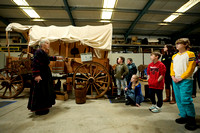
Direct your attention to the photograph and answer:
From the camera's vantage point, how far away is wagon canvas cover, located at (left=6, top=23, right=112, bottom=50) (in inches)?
138

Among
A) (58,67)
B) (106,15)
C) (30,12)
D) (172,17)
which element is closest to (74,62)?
(58,67)

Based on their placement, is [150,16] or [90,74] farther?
[150,16]

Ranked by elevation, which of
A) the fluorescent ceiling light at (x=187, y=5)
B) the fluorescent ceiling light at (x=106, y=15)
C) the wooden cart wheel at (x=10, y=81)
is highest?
the fluorescent ceiling light at (x=187, y=5)

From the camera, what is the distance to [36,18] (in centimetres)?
785

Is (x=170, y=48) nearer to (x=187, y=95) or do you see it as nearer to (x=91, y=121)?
(x=187, y=95)

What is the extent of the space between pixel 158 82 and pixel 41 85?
2744mm

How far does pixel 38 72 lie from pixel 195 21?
12.6 meters

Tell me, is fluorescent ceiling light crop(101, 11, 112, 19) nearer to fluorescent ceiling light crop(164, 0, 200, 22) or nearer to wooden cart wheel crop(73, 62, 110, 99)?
fluorescent ceiling light crop(164, 0, 200, 22)

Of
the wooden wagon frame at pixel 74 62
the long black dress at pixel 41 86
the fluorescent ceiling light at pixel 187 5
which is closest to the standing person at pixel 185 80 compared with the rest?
the wooden wagon frame at pixel 74 62

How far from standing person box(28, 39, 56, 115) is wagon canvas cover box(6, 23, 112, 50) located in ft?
4.66

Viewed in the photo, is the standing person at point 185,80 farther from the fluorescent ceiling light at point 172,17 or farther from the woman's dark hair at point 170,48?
the fluorescent ceiling light at point 172,17

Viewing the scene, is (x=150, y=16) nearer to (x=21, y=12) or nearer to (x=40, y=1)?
(x=40, y=1)

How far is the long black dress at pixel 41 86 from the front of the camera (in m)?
2.12

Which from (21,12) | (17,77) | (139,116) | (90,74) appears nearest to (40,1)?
(21,12)
